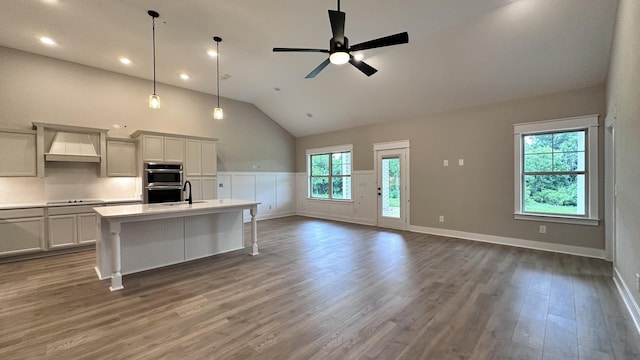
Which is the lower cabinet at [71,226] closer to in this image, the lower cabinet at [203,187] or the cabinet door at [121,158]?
the cabinet door at [121,158]

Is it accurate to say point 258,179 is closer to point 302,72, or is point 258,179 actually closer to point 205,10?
point 302,72

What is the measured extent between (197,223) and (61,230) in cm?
244

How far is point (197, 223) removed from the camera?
14.0 feet

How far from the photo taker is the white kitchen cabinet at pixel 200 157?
20.2ft

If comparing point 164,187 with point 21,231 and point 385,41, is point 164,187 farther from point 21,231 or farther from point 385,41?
point 385,41

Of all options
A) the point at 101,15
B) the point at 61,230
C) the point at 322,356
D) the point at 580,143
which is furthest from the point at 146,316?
the point at 580,143

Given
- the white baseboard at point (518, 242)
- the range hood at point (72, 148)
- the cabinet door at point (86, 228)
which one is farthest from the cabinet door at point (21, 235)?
the white baseboard at point (518, 242)

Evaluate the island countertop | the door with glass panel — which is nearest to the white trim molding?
the door with glass panel

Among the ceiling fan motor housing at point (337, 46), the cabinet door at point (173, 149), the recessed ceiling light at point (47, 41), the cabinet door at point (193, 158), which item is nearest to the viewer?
the ceiling fan motor housing at point (337, 46)

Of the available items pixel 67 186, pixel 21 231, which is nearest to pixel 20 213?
pixel 21 231

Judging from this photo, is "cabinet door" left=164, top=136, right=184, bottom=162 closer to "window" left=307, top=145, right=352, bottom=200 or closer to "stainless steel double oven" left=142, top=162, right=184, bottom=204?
"stainless steel double oven" left=142, top=162, right=184, bottom=204

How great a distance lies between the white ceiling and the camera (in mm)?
3523

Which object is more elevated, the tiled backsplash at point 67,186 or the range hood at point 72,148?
the range hood at point 72,148

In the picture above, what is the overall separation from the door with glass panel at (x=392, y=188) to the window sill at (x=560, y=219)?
228cm
